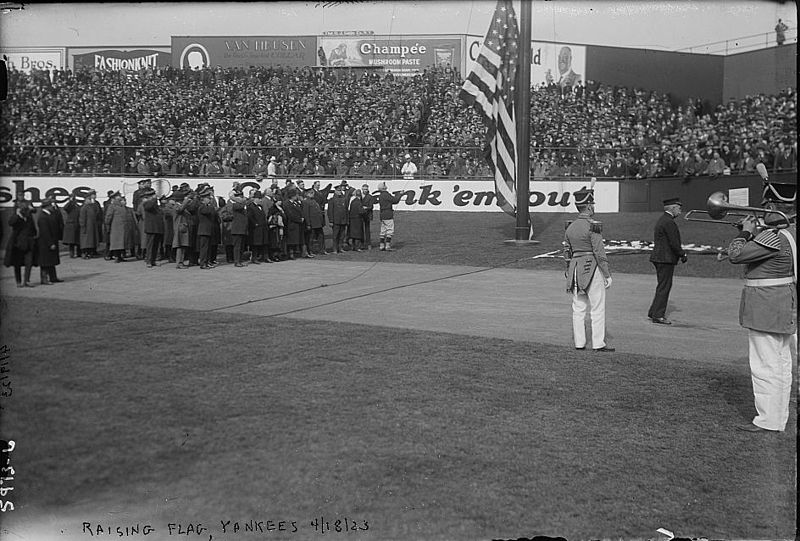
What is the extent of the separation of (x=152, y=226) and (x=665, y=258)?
9.20m

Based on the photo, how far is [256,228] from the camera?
17.4 meters

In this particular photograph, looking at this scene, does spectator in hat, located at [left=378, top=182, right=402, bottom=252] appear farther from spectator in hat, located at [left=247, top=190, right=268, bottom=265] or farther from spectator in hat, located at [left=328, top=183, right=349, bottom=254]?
spectator in hat, located at [left=247, top=190, right=268, bottom=265]

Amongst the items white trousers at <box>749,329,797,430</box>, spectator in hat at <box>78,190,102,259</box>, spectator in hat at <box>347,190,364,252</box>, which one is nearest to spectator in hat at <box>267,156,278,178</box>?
spectator in hat at <box>347,190,364,252</box>

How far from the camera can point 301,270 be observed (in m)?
16.3

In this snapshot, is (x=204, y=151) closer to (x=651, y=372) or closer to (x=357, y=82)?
(x=357, y=82)

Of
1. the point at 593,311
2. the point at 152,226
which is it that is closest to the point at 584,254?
the point at 593,311

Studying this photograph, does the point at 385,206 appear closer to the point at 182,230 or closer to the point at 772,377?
the point at 182,230

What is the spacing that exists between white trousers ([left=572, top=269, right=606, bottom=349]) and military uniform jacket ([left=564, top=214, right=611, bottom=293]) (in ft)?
0.29

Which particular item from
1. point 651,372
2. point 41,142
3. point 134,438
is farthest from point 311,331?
point 41,142

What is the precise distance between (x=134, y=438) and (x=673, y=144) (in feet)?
86.1

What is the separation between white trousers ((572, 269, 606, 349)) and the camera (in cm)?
986

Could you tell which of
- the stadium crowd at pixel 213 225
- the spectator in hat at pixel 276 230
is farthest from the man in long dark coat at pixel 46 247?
the spectator in hat at pixel 276 230

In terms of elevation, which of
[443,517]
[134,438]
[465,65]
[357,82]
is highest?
[465,65]
